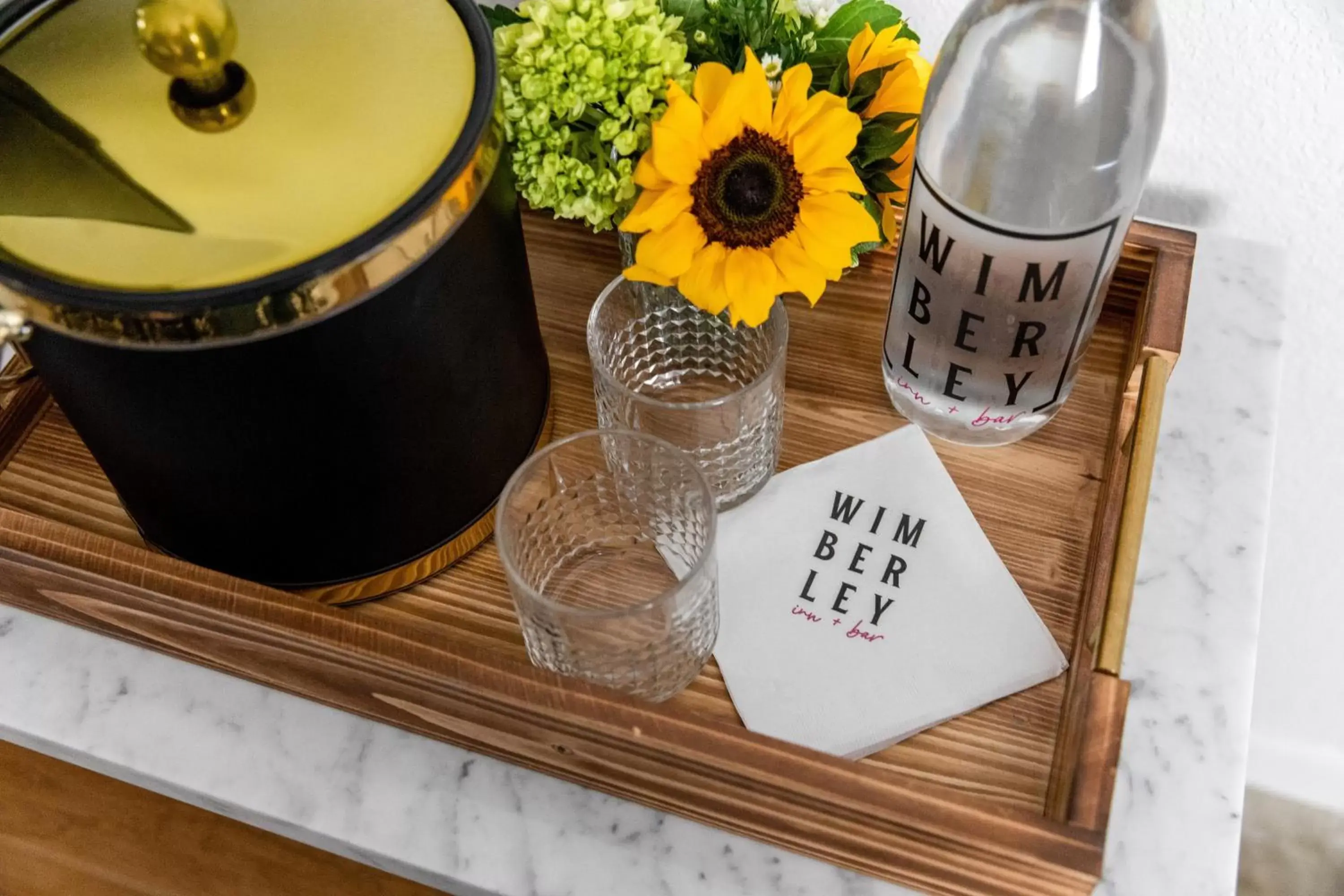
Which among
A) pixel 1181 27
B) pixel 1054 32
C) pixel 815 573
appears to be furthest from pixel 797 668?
pixel 1181 27

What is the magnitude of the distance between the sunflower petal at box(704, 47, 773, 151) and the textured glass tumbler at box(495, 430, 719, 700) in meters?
0.12

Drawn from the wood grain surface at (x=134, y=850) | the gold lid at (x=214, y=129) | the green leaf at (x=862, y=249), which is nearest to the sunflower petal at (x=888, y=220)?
the green leaf at (x=862, y=249)

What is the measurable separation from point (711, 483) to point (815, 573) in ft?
0.20

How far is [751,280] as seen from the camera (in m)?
0.44

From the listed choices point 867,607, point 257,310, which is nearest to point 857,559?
point 867,607

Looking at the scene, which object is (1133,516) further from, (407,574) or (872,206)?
(407,574)

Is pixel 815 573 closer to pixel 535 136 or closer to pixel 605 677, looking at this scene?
pixel 605 677

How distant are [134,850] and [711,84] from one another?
439 mm

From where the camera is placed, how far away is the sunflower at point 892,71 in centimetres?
45

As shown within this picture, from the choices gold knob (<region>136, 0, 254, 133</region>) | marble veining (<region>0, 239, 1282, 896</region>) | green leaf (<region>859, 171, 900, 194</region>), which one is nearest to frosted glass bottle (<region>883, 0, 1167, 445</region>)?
green leaf (<region>859, 171, 900, 194</region>)

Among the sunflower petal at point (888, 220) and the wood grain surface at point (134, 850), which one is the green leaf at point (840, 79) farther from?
the wood grain surface at point (134, 850)

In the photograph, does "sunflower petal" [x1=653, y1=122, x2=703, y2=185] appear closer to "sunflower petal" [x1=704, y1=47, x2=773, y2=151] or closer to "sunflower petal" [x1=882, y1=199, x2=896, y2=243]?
"sunflower petal" [x1=704, y1=47, x2=773, y2=151]

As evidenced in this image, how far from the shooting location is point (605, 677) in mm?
442

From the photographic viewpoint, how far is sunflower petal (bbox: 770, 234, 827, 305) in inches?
17.1
